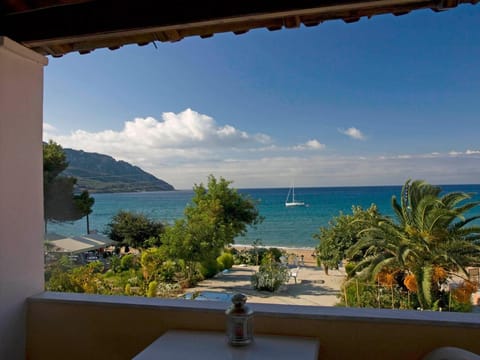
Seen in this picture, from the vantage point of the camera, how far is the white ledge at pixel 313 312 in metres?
1.28

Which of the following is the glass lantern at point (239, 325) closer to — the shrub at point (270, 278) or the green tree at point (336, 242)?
the shrub at point (270, 278)

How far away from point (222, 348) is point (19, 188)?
121cm

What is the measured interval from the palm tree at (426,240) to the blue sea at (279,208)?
3.36 ft

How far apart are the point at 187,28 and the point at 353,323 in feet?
4.58

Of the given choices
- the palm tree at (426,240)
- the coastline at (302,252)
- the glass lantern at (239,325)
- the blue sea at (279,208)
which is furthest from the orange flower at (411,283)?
the coastline at (302,252)

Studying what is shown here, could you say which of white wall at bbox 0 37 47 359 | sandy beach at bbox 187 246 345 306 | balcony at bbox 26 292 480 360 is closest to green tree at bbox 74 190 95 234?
sandy beach at bbox 187 246 345 306

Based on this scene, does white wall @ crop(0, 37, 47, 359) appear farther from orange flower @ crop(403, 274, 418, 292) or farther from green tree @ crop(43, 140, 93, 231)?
orange flower @ crop(403, 274, 418, 292)

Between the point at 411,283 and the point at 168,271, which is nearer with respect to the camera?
the point at 411,283

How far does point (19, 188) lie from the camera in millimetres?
1606

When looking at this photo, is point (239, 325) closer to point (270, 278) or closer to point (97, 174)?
point (97, 174)

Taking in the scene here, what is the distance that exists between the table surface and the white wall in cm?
81

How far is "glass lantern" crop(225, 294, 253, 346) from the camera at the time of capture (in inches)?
46.9

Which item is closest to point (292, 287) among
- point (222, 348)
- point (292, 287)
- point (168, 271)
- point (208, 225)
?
point (292, 287)

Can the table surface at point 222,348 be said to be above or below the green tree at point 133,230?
above
